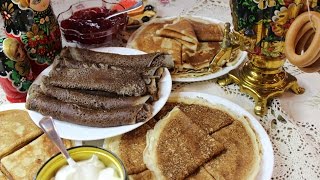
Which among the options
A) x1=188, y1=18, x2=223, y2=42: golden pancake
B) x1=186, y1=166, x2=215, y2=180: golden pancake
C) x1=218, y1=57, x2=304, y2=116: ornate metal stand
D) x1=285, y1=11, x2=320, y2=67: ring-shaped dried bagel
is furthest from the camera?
x1=188, y1=18, x2=223, y2=42: golden pancake

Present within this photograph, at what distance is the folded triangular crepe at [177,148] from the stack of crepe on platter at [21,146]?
0.76 feet

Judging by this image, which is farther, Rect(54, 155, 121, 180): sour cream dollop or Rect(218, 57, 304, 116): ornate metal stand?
Rect(218, 57, 304, 116): ornate metal stand

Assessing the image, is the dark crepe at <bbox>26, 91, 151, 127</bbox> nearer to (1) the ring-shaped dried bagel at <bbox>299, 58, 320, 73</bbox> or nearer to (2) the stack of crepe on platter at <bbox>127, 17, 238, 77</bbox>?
(2) the stack of crepe on platter at <bbox>127, 17, 238, 77</bbox>

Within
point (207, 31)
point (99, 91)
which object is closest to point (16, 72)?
point (99, 91)

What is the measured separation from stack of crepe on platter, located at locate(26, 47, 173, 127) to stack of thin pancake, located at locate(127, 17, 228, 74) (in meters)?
0.10

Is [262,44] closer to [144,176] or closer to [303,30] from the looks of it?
[303,30]

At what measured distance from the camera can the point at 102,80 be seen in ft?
3.56

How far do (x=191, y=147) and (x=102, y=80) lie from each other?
1.04 feet

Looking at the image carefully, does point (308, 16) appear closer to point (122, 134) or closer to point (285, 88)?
point (285, 88)

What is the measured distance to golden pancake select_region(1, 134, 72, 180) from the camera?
3.16 ft

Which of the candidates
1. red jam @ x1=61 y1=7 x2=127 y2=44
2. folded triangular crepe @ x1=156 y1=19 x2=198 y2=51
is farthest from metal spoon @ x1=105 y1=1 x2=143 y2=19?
folded triangular crepe @ x1=156 y1=19 x2=198 y2=51

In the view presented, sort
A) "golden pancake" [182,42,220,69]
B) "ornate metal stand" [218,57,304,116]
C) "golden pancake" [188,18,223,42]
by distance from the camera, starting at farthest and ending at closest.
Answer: "golden pancake" [188,18,223,42] → "golden pancake" [182,42,220,69] → "ornate metal stand" [218,57,304,116]

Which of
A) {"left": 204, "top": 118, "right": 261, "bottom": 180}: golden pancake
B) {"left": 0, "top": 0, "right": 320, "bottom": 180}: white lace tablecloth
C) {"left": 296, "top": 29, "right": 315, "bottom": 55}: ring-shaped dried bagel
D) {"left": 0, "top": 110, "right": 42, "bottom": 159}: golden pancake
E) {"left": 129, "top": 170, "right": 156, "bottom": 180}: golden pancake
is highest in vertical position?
{"left": 296, "top": 29, "right": 315, "bottom": 55}: ring-shaped dried bagel

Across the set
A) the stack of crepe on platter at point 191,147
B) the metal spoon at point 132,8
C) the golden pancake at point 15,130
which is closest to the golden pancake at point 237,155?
the stack of crepe on platter at point 191,147
